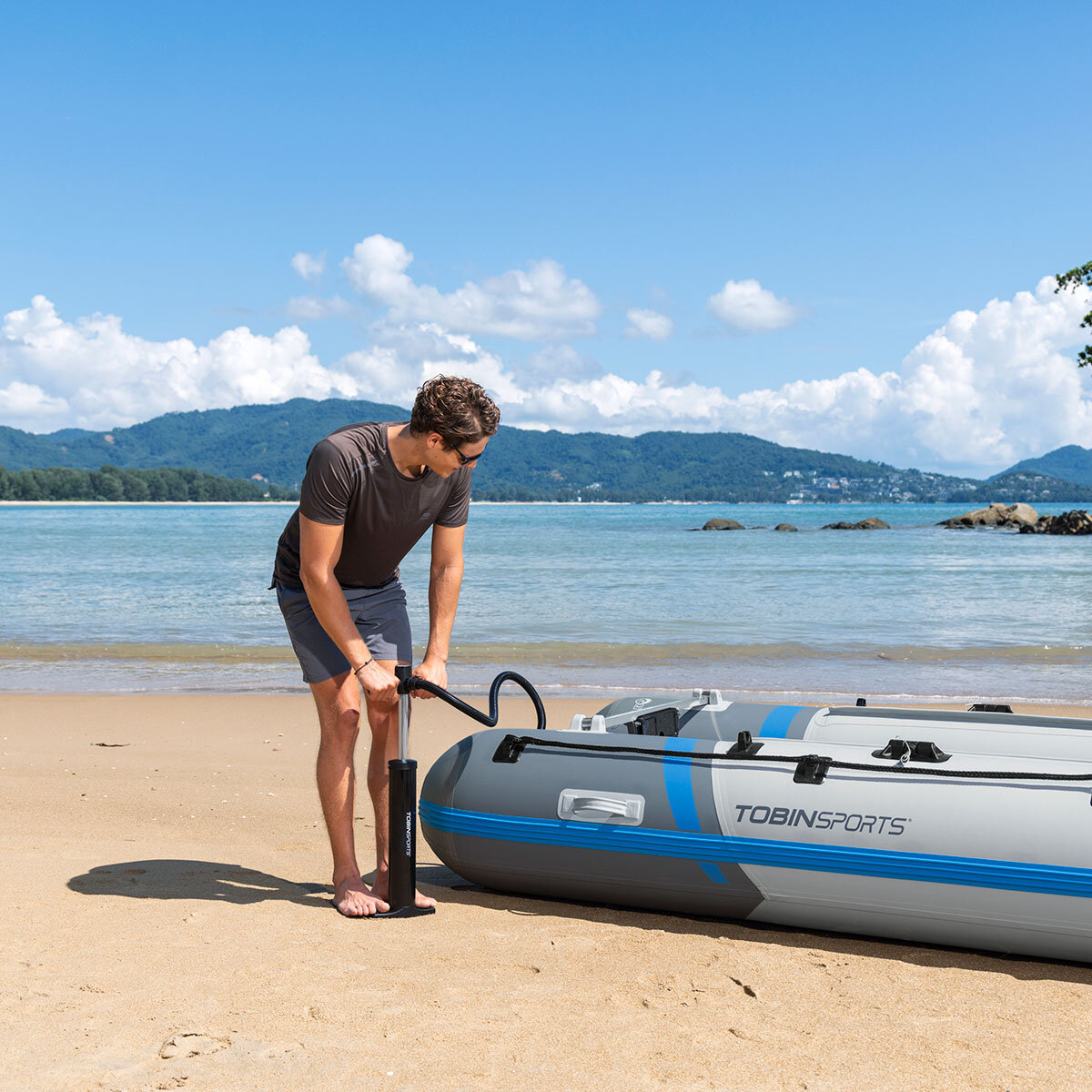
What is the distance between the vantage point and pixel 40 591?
63.8 feet

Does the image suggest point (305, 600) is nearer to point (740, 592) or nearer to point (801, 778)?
point (801, 778)

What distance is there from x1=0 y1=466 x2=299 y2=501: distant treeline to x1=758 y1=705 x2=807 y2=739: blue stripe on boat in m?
138

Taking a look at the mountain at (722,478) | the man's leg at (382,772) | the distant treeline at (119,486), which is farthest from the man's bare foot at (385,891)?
the mountain at (722,478)

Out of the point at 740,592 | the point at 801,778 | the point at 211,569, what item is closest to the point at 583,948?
the point at 801,778

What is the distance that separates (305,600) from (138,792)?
8.56 feet

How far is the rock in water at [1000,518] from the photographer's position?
56344mm

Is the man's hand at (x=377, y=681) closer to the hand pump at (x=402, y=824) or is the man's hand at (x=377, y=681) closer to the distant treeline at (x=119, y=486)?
the hand pump at (x=402, y=824)

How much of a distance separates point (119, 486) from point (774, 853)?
457 ft

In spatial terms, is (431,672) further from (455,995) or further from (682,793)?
(455,995)

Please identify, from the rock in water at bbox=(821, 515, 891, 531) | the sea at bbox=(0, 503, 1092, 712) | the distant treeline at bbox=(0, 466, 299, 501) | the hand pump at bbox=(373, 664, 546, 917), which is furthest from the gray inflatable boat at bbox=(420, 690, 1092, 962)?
the distant treeline at bbox=(0, 466, 299, 501)

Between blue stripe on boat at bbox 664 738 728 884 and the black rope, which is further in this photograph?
blue stripe on boat at bbox 664 738 728 884

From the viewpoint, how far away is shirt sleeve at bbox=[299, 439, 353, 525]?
344cm

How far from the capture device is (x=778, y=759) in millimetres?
3619

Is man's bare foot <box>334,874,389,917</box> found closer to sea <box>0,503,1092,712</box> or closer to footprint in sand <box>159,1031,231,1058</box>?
footprint in sand <box>159,1031,231,1058</box>
